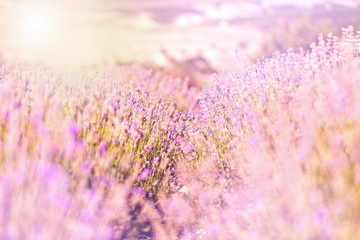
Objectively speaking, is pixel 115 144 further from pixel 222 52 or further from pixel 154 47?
pixel 154 47

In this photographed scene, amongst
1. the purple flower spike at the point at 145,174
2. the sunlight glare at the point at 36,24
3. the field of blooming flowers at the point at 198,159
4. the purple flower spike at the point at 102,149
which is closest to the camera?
the field of blooming flowers at the point at 198,159

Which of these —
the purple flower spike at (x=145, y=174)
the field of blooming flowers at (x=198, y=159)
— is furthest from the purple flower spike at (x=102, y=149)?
the purple flower spike at (x=145, y=174)

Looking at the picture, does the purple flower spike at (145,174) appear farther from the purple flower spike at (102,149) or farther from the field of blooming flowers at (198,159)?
the purple flower spike at (102,149)

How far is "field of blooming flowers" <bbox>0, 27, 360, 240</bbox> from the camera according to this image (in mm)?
2264

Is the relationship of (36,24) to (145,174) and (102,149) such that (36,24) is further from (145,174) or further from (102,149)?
(102,149)

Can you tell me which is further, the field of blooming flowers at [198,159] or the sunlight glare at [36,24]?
the sunlight glare at [36,24]

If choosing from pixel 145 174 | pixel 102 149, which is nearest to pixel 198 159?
pixel 145 174

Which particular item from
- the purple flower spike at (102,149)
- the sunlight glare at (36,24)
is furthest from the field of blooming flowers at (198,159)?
the sunlight glare at (36,24)

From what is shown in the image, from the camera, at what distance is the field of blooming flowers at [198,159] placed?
226 centimetres

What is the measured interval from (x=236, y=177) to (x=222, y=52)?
2.86 metres

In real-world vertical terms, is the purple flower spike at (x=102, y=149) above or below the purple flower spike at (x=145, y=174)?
above

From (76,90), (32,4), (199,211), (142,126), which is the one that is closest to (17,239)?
(199,211)

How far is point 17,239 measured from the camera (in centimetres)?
210

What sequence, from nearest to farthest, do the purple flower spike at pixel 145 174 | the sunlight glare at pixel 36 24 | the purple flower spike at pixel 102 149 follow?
the purple flower spike at pixel 102 149 < the purple flower spike at pixel 145 174 < the sunlight glare at pixel 36 24
